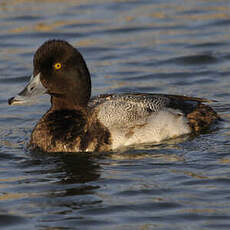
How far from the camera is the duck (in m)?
9.06

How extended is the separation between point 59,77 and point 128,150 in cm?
117

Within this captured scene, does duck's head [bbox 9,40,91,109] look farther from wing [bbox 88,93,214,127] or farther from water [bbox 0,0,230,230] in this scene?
water [bbox 0,0,230,230]

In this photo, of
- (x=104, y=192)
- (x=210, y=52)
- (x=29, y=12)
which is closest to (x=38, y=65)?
(x=104, y=192)

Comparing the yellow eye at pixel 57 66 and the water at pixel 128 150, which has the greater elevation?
the yellow eye at pixel 57 66

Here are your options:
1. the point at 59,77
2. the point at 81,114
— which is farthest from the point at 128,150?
the point at 59,77

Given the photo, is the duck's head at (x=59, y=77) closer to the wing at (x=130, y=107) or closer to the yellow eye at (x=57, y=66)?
the yellow eye at (x=57, y=66)

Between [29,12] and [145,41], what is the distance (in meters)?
2.91

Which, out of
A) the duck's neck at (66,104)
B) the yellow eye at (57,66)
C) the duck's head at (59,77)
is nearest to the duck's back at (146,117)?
the duck's neck at (66,104)

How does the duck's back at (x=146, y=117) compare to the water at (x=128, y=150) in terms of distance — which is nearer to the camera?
the water at (x=128, y=150)

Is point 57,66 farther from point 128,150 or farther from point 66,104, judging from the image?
point 128,150

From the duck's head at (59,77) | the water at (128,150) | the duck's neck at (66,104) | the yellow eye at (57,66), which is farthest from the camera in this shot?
the duck's neck at (66,104)

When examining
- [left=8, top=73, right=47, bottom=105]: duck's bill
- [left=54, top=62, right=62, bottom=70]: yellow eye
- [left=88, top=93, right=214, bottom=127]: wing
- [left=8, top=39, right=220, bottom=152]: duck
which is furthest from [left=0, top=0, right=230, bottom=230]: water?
[left=54, top=62, right=62, bottom=70]: yellow eye

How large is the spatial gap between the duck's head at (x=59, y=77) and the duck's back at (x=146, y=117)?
1.02 ft

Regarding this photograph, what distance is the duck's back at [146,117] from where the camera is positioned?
9.21m
